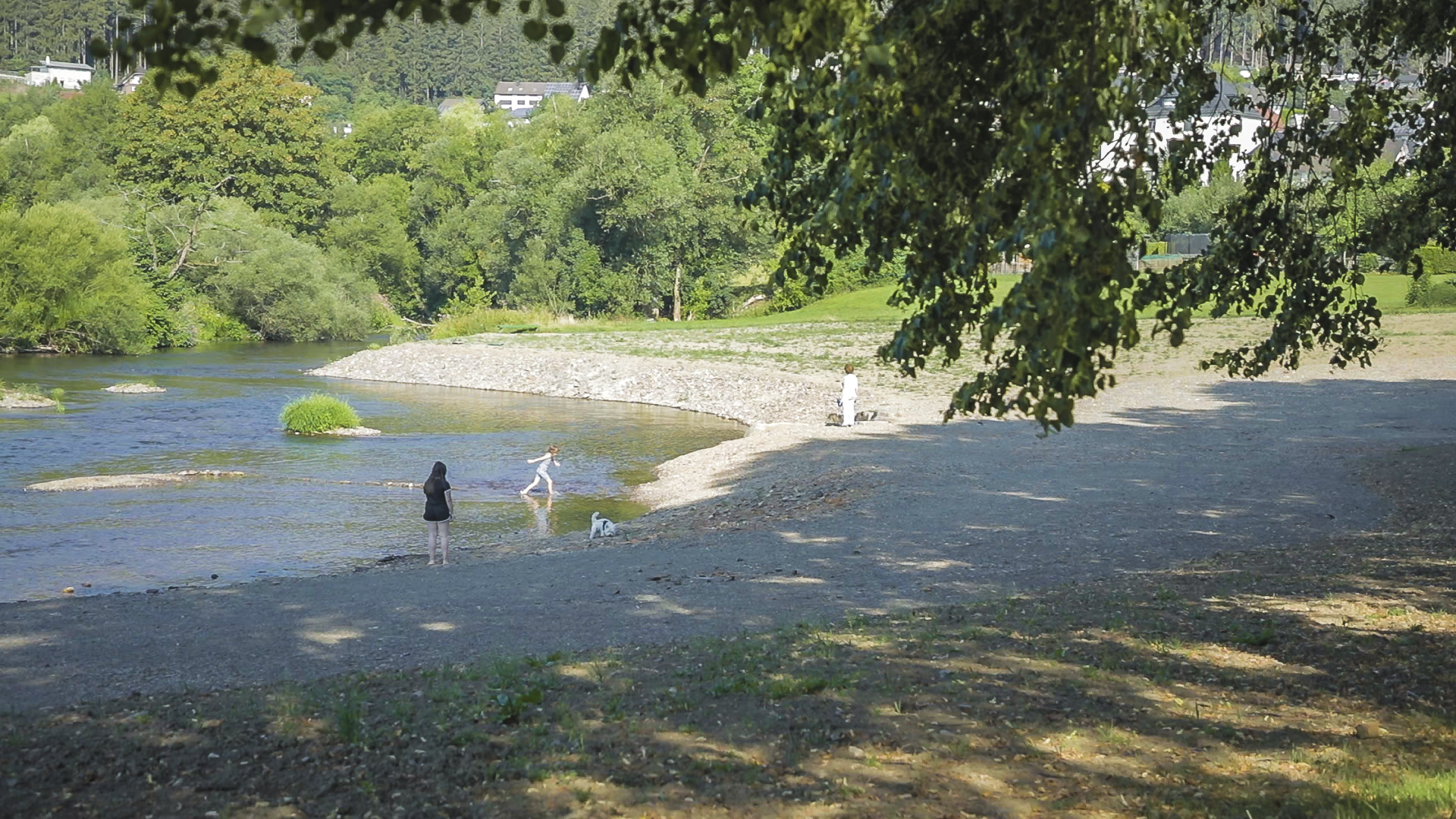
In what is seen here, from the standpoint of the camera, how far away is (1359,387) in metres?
34.1

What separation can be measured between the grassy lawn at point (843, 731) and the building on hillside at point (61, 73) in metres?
182

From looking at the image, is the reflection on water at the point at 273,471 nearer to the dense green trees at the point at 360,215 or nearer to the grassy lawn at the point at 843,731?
the grassy lawn at the point at 843,731

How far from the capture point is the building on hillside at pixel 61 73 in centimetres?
17338

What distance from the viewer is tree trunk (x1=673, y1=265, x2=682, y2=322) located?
234 ft

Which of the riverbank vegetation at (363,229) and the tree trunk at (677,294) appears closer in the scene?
the riverbank vegetation at (363,229)

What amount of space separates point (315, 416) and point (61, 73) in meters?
170

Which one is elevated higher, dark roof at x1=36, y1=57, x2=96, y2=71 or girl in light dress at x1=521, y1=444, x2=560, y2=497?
dark roof at x1=36, y1=57, x2=96, y2=71

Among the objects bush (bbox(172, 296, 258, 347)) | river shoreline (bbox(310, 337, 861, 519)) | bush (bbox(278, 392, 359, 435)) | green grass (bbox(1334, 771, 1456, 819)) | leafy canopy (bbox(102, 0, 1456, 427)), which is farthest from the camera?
bush (bbox(172, 296, 258, 347))

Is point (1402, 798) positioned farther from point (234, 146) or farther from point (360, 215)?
point (234, 146)

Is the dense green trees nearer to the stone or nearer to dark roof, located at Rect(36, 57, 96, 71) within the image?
the stone

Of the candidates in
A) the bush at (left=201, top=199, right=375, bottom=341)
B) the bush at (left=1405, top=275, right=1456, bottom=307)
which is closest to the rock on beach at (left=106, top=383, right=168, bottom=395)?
the bush at (left=201, top=199, right=375, bottom=341)

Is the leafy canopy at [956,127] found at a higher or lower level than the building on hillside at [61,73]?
lower

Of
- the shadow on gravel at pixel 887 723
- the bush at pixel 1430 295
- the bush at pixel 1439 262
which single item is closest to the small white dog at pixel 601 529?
the shadow on gravel at pixel 887 723

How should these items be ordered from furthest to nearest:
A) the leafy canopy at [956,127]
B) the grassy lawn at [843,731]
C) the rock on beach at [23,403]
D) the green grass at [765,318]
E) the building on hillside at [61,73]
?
the building on hillside at [61,73] → the green grass at [765,318] → the rock on beach at [23,403] → the grassy lawn at [843,731] → the leafy canopy at [956,127]
